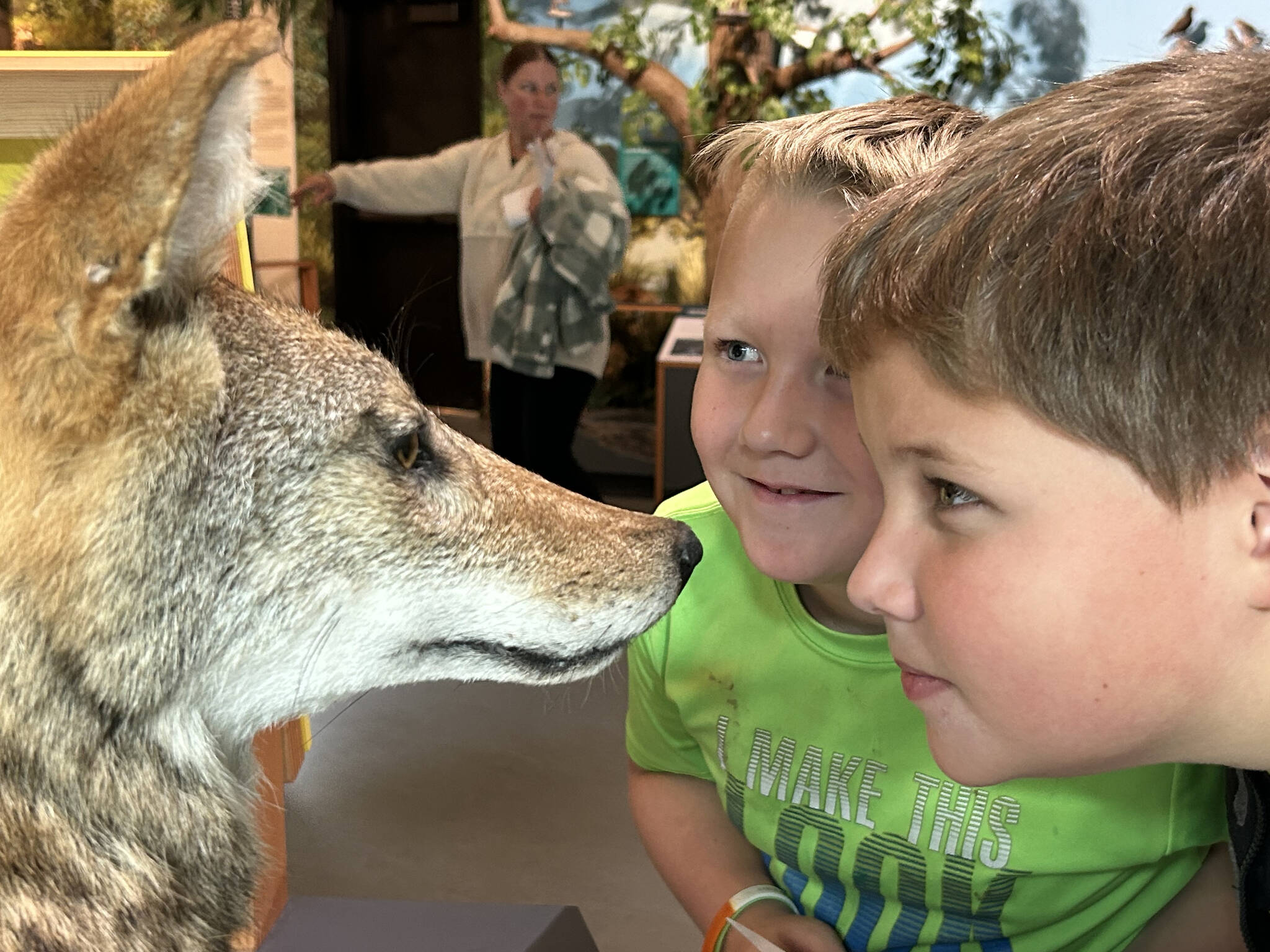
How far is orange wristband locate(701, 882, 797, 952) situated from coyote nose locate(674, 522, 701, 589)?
29 centimetres

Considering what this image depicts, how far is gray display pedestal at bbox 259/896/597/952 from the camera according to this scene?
967 mm

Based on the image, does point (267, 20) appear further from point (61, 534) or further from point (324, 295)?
point (324, 295)

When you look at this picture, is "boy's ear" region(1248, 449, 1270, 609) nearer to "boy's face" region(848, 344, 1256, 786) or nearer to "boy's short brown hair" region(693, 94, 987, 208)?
"boy's face" region(848, 344, 1256, 786)

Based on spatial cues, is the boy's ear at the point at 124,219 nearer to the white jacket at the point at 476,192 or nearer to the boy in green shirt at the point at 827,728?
the boy in green shirt at the point at 827,728

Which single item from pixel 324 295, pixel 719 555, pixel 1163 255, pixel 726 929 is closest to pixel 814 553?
pixel 719 555

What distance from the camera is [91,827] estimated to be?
2.40 ft

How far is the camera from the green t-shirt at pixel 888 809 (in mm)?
938

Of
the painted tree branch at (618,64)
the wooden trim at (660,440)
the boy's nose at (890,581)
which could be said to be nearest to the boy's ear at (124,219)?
the boy's nose at (890,581)

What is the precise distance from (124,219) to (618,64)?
11.8 ft

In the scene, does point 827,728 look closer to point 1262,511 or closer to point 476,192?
point 1262,511

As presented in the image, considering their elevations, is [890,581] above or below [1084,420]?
below

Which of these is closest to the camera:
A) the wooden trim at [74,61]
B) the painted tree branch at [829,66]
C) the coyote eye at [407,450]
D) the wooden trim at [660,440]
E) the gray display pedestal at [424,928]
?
the coyote eye at [407,450]

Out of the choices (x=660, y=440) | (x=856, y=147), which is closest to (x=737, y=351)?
(x=856, y=147)

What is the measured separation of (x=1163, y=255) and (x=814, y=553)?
465 millimetres
